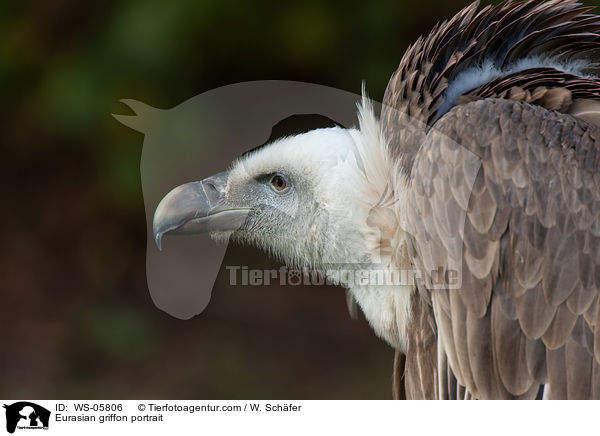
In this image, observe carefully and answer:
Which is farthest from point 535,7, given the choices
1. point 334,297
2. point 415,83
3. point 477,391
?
point 334,297

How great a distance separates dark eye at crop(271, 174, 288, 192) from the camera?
2.03 metres

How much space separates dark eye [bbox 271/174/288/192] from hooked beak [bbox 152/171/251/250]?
0.11 m

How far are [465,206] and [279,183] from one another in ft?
2.16

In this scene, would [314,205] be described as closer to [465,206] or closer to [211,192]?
[211,192]

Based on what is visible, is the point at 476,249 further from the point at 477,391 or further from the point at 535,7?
the point at 535,7

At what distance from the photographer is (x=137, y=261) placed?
14.2 ft

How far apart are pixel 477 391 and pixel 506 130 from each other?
0.58m

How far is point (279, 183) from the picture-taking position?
6.70 feet

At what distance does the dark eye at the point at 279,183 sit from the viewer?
2.03 metres
